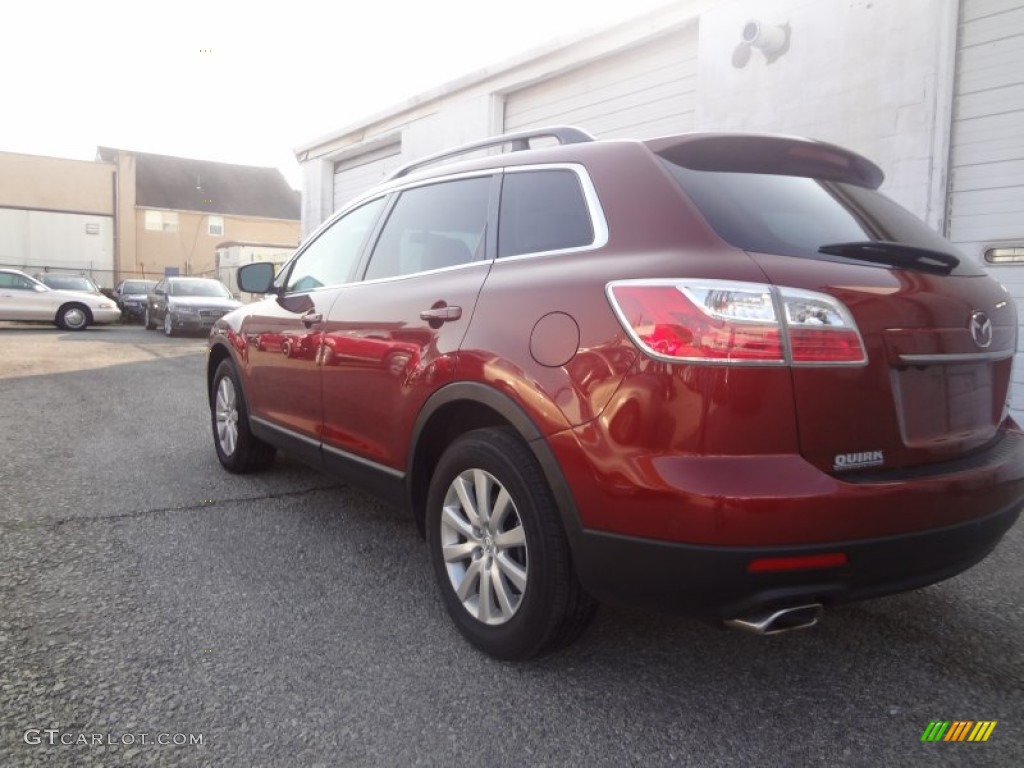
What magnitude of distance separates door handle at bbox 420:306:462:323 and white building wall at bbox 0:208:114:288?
43577 mm

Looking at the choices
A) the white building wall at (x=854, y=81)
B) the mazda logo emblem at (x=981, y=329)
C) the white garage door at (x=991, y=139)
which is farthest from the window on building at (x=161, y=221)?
the mazda logo emblem at (x=981, y=329)

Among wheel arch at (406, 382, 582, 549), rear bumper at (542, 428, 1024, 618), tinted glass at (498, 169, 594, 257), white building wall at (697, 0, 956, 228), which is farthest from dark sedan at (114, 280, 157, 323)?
rear bumper at (542, 428, 1024, 618)

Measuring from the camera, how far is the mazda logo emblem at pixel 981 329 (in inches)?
91.4

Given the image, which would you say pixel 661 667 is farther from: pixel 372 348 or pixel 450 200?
pixel 450 200

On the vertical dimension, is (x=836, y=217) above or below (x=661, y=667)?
above

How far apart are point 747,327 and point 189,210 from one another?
161 ft

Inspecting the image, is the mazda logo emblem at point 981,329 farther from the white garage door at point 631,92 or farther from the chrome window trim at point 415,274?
the white garage door at point 631,92

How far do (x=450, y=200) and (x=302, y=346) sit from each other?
3.82 feet

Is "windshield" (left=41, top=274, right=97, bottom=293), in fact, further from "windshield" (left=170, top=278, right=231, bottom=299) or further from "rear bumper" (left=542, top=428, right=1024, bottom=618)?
A: "rear bumper" (left=542, top=428, right=1024, bottom=618)

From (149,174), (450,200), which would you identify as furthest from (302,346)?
(149,174)

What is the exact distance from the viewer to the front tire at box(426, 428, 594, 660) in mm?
2332

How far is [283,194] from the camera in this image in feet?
169

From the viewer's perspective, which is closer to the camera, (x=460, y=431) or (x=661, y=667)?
(x=661, y=667)

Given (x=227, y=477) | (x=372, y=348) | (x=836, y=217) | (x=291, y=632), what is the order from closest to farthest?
(x=836, y=217) < (x=291, y=632) < (x=372, y=348) < (x=227, y=477)
